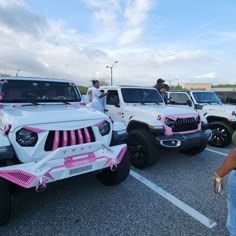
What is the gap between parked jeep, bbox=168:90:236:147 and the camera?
5977 mm

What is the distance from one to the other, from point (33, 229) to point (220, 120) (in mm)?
5953

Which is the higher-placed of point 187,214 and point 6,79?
point 6,79

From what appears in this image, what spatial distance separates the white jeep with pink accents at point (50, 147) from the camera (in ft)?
7.25

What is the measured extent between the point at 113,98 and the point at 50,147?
3.06m

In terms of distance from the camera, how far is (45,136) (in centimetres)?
242

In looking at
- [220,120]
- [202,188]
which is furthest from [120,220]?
[220,120]

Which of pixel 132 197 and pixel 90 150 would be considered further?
pixel 132 197

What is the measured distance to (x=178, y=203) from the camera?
2963mm

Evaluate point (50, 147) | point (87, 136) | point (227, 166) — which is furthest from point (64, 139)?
Result: point (227, 166)

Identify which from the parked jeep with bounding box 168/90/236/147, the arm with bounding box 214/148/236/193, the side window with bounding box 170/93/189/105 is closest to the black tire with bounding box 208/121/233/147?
the parked jeep with bounding box 168/90/236/147

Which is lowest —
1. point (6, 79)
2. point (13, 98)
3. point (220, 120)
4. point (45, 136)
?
point (220, 120)

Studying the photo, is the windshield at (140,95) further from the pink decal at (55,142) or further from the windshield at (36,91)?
the pink decal at (55,142)

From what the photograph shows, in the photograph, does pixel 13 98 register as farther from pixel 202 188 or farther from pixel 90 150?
pixel 202 188

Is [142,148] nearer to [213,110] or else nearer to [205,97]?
[213,110]
